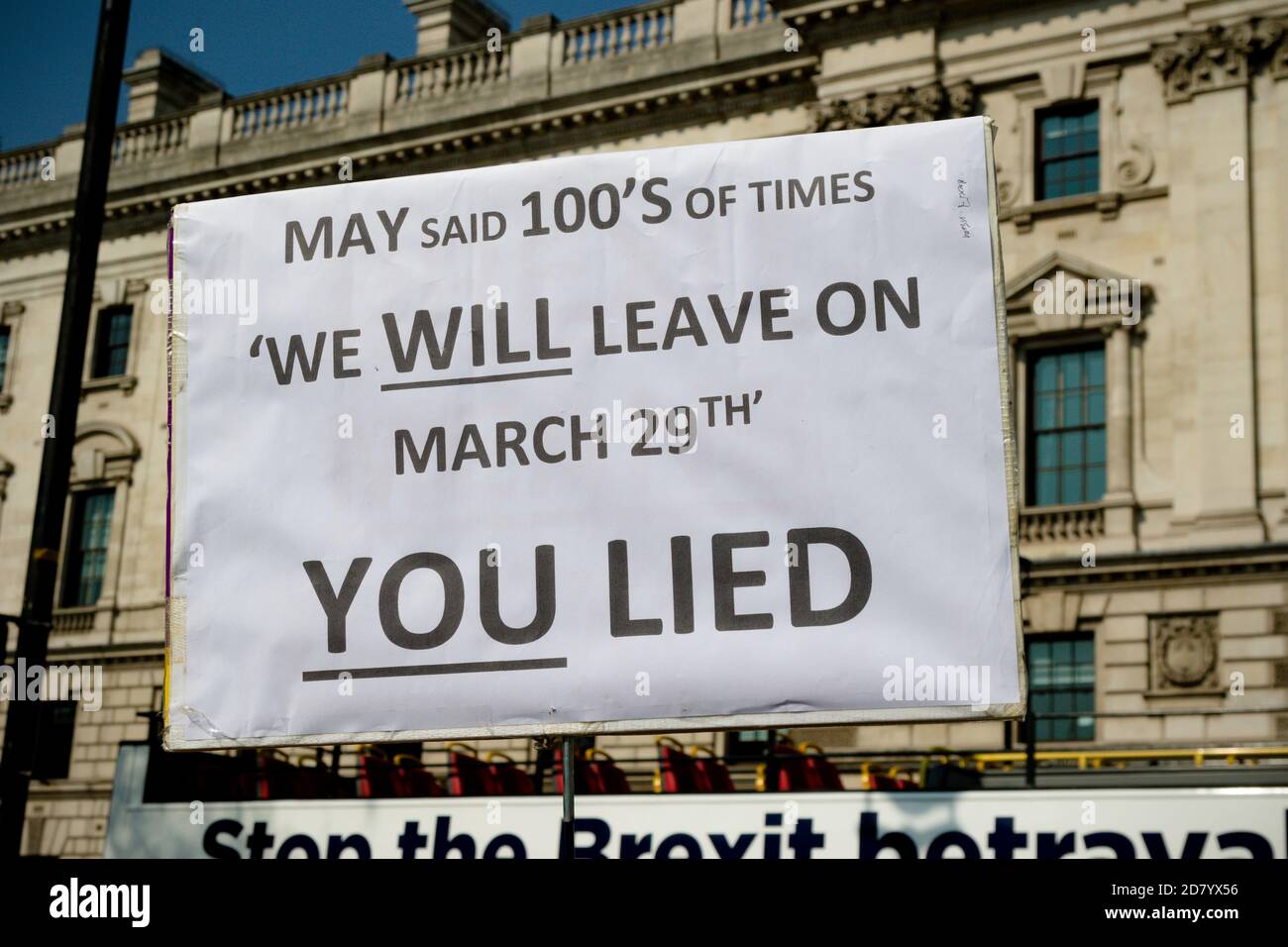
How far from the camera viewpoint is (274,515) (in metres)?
4.07

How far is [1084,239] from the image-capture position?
28.5 metres

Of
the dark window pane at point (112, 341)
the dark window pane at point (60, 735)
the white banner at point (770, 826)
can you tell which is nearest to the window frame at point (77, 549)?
the dark window pane at point (60, 735)

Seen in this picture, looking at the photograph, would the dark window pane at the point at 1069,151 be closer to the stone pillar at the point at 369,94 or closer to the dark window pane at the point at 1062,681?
the dark window pane at the point at 1062,681

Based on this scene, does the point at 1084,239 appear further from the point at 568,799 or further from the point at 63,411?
the point at 568,799

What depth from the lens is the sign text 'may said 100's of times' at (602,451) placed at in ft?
12.2

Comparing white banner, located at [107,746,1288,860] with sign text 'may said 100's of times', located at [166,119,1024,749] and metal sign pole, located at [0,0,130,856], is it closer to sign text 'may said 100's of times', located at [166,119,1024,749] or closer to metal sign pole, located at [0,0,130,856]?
metal sign pole, located at [0,0,130,856]

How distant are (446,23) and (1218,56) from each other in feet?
63.6

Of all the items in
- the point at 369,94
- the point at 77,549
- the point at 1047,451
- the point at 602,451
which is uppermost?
the point at 369,94

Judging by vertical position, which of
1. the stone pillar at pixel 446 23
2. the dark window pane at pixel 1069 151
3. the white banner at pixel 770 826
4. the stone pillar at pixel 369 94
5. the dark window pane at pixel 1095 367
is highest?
the stone pillar at pixel 446 23

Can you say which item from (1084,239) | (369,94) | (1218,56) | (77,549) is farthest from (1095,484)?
(77,549)

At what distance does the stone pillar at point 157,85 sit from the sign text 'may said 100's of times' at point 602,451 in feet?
139

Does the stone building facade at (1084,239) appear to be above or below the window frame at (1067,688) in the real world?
above
